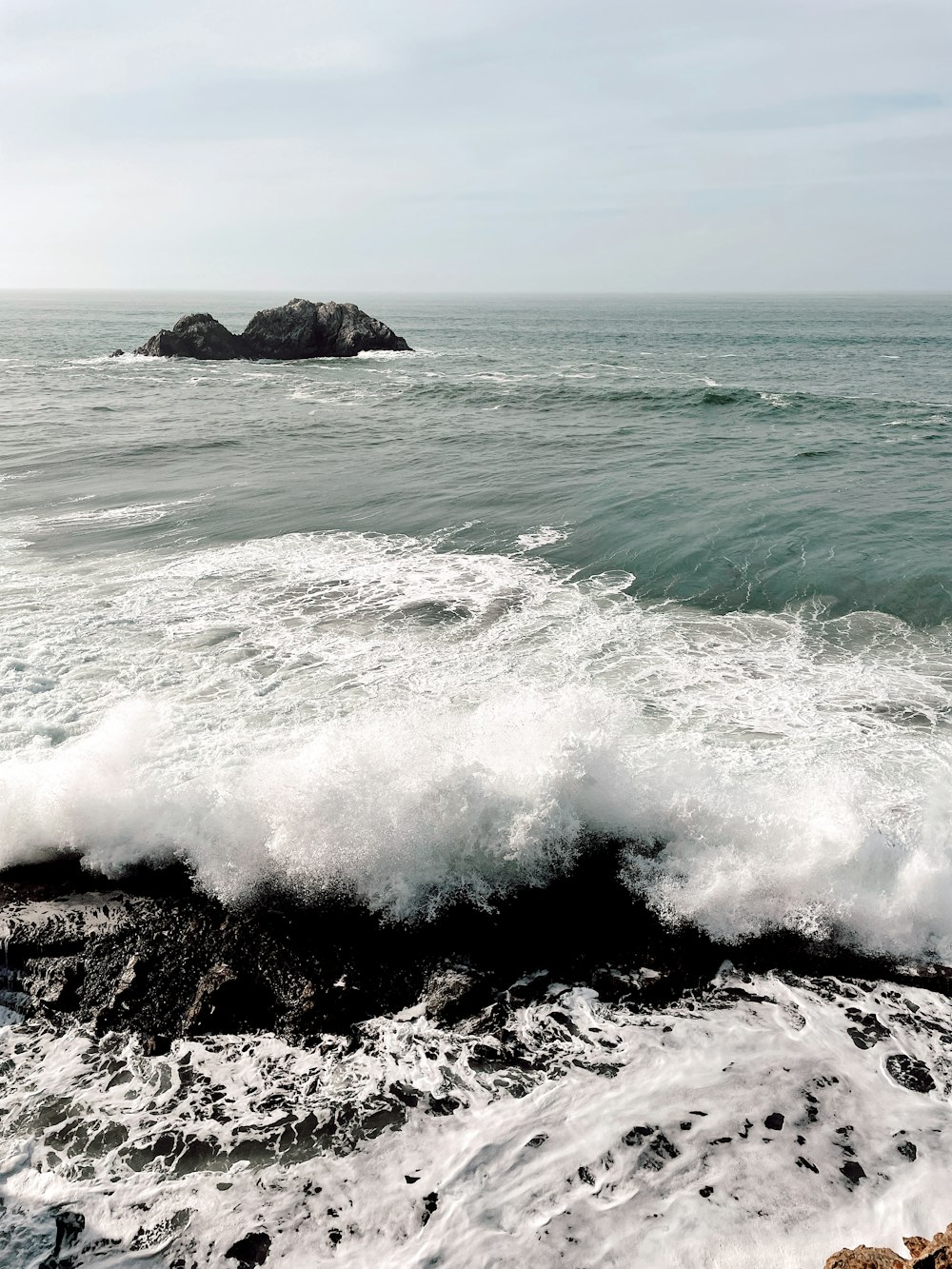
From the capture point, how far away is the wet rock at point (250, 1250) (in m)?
4.03

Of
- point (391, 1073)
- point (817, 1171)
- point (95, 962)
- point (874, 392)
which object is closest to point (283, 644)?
point (95, 962)

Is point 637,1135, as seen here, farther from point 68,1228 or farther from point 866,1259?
point 68,1228

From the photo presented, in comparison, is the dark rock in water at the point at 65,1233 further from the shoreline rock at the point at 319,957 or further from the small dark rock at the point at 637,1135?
the small dark rock at the point at 637,1135

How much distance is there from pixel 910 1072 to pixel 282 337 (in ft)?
185

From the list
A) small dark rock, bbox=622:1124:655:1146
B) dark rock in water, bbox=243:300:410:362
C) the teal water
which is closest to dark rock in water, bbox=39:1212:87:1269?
small dark rock, bbox=622:1124:655:1146

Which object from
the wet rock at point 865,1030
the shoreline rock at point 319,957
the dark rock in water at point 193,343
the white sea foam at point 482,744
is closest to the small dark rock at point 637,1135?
the shoreline rock at point 319,957

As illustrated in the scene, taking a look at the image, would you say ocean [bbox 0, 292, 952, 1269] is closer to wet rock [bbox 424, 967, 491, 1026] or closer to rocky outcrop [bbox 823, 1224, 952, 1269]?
wet rock [bbox 424, 967, 491, 1026]

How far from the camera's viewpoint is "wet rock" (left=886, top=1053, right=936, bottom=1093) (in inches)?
192

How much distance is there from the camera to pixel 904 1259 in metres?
3.63

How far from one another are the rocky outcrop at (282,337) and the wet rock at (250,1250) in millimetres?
53760

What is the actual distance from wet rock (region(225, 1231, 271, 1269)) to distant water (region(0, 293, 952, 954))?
96.6 inches

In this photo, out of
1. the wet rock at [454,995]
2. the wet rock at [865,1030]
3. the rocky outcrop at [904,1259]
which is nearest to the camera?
the rocky outcrop at [904,1259]

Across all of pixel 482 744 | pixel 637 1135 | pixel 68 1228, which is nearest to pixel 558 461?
pixel 482 744

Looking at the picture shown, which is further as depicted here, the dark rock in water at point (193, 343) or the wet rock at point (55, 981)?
the dark rock in water at point (193, 343)
